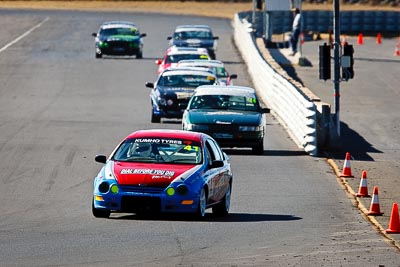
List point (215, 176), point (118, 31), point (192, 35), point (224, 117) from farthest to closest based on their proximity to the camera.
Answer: point (192, 35) → point (118, 31) → point (224, 117) → point (215, 176)

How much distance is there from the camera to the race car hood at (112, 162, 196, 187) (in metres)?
17.5

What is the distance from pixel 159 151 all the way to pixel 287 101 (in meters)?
16.1

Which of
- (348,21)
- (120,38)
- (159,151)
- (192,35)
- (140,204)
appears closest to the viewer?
(140,204)

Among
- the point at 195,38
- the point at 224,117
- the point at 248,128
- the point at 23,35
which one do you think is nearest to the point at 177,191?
the point at 248,128

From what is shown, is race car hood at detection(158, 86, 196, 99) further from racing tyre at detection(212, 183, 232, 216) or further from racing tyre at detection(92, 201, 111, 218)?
racing tyre at detection(92, 201, 111, 218)

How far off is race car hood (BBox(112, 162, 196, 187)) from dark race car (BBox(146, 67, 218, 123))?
15310 millimetres

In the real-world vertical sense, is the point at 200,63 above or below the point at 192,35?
above

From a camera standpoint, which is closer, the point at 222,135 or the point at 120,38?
the point at 222,135

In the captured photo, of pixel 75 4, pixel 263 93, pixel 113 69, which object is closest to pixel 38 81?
pixel 113 69

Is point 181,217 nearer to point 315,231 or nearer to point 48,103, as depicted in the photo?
point 315,231

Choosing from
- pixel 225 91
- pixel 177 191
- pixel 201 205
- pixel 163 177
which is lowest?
pixel 201 205

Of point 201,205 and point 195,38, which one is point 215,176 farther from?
point 195,38

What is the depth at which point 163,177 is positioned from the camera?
692 inches

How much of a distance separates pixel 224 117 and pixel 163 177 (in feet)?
34.5
